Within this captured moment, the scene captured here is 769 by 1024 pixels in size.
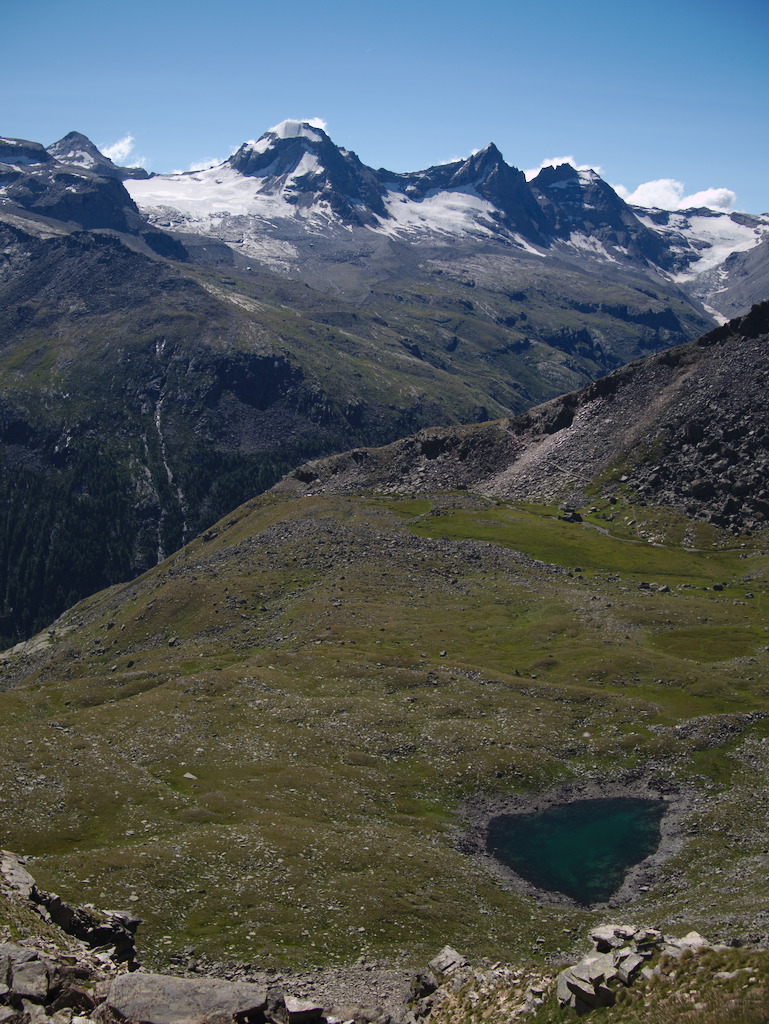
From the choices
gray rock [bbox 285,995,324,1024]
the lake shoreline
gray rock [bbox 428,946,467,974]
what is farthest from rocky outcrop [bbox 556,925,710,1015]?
the lake shoreline

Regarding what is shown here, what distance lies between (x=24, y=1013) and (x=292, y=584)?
121m

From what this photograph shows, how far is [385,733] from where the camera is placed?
89.8 meters

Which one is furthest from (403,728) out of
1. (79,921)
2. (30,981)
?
(30,981)

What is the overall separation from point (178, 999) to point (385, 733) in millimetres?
57859

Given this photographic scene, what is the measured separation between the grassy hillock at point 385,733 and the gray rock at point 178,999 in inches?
648

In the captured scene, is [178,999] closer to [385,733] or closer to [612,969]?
[612,969]

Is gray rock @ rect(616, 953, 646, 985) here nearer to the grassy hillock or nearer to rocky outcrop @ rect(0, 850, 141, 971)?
the grassy hillock

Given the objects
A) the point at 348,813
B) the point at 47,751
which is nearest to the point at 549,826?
the point at 348,813

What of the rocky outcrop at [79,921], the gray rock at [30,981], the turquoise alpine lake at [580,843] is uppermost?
the gray rock at [30,981]

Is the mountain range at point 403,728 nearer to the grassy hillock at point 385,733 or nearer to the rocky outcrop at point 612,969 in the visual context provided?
the grassy hillock at point 385,733

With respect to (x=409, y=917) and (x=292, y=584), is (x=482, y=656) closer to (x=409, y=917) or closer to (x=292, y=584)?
(x=292, y=584)

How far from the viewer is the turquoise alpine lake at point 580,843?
6656 centimetres

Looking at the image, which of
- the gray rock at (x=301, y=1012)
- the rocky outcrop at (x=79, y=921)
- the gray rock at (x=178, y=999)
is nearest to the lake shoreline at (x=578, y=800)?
the gray rock at (x=301, y=1012)

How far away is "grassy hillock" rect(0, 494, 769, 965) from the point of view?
5588 centimetres
